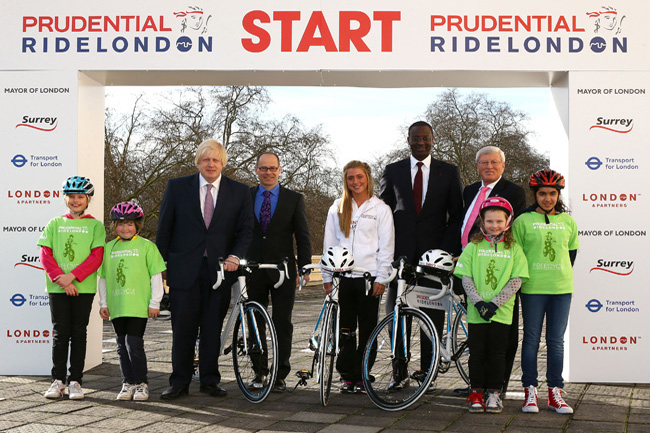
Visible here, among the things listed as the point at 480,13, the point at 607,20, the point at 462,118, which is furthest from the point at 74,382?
the point at 462,118

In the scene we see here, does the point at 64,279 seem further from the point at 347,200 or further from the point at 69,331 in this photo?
the point at 347,200

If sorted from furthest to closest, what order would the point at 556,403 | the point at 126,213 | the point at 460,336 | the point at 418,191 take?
the point at 418,191 → the point at 460,336 → the point at 126,213 → the point at 556,403

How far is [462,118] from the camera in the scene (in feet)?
125

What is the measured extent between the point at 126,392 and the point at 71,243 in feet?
4.49

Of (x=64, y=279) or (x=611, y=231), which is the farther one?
(x=611, y=231)

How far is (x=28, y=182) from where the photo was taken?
7.82m

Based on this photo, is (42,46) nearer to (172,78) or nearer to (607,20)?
(172,78)

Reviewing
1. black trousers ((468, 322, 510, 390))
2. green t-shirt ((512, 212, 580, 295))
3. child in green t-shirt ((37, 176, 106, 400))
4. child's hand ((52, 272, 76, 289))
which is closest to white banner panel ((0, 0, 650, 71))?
child in green t-shirt ((37, 176, 106, 400))

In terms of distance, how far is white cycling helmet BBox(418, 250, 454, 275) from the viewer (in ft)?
20.9

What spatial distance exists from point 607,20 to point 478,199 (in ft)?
7.63

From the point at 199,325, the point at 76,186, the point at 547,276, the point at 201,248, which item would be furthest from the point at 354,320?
the point at 76,186

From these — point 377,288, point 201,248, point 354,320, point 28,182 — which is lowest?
point 354,320

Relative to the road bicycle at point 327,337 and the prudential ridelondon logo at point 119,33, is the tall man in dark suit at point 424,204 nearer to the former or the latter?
the road bicycle at point 327,337

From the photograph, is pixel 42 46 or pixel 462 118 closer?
pixel 42 46
